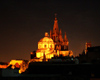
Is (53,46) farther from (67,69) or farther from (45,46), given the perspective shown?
(67,69)

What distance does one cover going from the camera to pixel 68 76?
45.5m

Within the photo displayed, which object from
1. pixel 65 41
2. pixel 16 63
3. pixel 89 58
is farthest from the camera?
pixel 65 41

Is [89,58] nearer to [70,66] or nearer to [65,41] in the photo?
[70,66]

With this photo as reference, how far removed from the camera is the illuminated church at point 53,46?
545 feet

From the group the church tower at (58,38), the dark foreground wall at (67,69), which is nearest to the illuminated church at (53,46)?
the church tower at (58,38)

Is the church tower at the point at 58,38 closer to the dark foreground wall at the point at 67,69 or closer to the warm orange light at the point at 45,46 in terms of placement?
the warm orange light at the point at 45,46

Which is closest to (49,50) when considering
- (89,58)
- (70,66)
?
(89,58)

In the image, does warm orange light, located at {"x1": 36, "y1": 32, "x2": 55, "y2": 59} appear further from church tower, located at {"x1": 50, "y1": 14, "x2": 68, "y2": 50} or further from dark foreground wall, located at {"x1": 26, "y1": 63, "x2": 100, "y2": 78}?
dark foreground wall, located at {"x1": 26, "y1": 63, "x2": 100, "y2": 78}

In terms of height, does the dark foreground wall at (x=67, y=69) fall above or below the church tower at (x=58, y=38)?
below

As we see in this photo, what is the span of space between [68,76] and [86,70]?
5.43m

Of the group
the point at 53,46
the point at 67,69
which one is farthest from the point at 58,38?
the point at 67,69

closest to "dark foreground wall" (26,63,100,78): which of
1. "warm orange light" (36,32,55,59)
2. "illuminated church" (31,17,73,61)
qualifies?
"illuminated church" (31,17,73,61)

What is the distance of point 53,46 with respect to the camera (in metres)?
173

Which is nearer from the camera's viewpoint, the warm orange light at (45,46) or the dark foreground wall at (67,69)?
the dark foreground wall at (67,69)
